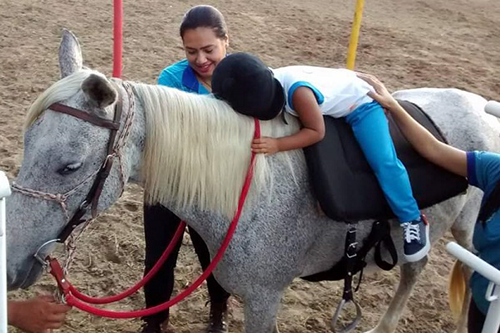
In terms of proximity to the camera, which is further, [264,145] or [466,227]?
[466,227]

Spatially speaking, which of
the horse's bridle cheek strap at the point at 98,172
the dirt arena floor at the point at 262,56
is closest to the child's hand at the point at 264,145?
the horse's bridle cheek strap at the point at 98,172

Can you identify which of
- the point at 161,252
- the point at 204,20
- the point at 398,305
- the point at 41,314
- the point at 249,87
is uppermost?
the point at 204,20

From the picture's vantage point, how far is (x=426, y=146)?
2193 millimetres

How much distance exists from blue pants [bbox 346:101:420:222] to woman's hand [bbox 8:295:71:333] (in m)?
1.21

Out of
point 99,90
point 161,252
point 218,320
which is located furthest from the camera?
point 218,320

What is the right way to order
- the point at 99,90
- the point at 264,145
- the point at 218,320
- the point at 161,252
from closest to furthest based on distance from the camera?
the point at 99,90 < the point at 264,145 < the point at 161,252 < the point at 218,320

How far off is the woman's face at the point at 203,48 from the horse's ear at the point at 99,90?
69 centimetres

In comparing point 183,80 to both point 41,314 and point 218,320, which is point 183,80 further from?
point 218,320

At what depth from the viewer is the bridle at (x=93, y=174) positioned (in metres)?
1.66

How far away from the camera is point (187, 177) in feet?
6.27

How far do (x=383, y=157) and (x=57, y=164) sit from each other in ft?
3.74

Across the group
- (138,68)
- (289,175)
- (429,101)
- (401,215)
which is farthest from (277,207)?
(138,68)

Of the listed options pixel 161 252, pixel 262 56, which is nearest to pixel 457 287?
pixel 161 252

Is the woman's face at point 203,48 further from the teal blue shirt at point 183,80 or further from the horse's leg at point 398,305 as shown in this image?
the horse's leg at point 398,305
